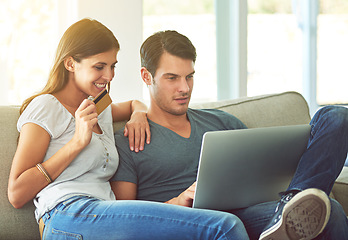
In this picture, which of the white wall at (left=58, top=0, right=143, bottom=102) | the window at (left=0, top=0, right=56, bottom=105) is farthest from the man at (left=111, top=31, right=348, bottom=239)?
the window at (left=0, top=0, right=56, bottom=105)

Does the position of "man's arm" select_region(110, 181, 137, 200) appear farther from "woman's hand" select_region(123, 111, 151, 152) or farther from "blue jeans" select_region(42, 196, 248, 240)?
"blue jeans" select_region(42, 196, 248, 240)

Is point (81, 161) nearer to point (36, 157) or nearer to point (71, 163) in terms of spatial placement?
point (71, 163)

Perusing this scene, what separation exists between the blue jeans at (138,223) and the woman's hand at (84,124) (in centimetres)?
21

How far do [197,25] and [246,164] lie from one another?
8.60 feet

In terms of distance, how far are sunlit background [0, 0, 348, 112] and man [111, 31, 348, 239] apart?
32.5 inches

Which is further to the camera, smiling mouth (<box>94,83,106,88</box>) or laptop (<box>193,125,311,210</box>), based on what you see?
smiling mouth (<box>94,83,106,88</box>)

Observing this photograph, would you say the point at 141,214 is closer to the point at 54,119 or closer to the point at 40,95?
the point at 54,119

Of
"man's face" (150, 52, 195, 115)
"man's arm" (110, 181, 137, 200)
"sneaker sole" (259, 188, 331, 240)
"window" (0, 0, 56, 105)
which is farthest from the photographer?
"window" (0, 0, 56, 105)

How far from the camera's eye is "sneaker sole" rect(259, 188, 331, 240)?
4.05 feet

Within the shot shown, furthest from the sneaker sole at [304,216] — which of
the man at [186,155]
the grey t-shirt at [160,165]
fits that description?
the grey t-shirt at [160,165]

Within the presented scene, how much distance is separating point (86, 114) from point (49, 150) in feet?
0.59

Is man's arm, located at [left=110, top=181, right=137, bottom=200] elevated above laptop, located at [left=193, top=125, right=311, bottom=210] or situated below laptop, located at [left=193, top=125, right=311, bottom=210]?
below

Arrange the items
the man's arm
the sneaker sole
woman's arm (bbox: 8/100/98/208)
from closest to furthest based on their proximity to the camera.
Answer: the sneaker sole → woman's arm (bbox: 8/100/98/208) → the man's arm

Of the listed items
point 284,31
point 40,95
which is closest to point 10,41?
point 40,95
